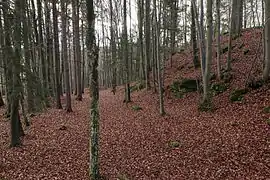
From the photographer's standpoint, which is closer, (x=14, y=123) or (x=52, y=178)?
(x=52, y=178)

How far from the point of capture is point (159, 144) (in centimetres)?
974

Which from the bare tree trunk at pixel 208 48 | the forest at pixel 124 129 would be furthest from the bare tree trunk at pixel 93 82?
the bare tree trunk at pixel 208 48

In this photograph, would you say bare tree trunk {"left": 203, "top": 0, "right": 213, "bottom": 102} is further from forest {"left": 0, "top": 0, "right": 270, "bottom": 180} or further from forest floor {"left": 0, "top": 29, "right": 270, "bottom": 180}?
forest floor {"left": 0, "top": 29, "right": 270, "bottom": 180}

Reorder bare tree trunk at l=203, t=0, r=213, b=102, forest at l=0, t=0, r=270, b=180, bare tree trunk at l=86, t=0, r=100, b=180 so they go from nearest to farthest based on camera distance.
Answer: bare tree trunk at l=86, t=0, r=100, b=180 < forest at l=0, t=0, r=270, b=180 < bare tree trunk at l=203, t=0, r=213, b=102

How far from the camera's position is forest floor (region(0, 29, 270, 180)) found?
736 cm

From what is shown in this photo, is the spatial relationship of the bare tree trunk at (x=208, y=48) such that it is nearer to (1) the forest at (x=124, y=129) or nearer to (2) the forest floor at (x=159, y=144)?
(1) the forest at (x=124, y=129)

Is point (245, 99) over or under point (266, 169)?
over

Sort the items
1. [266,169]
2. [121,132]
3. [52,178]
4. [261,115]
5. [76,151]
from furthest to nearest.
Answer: [121,132] < [261,115] < [76,151] < [52,178] < [266,169]

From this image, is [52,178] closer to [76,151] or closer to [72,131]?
[76,151]

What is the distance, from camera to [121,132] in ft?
39.1

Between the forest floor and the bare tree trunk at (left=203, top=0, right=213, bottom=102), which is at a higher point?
the bare tree trunk at (left=203, top=0, right=213, bottom=102)

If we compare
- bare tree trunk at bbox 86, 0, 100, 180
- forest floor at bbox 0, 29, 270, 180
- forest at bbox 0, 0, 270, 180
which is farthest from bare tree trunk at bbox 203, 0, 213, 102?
bare tree trunk at bbox 86, 0, 100, 180

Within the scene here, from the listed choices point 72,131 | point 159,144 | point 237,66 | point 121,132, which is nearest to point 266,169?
point 159,144

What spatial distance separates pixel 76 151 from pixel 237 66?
12535mm
